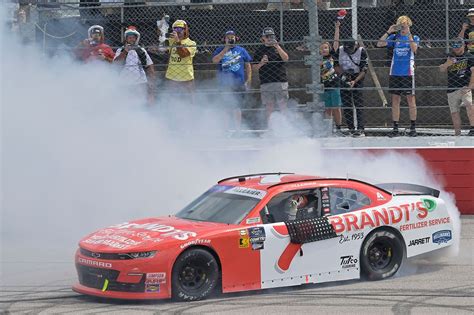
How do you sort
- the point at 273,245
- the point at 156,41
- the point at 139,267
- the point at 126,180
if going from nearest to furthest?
1. the point at 139,267
2. the point at 273,245
3. the point at 126,180
4. the point at 156,41

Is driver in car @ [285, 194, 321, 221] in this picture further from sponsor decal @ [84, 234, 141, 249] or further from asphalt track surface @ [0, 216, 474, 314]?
sponsor decal @ [84, 234, 141, 249]

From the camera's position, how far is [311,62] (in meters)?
13.5

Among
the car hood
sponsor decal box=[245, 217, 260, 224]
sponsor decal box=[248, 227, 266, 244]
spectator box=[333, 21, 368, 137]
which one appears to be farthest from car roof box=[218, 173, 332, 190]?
spectator box=[333, 21, 368, 137]

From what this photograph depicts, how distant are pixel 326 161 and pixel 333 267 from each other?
13.7 feet

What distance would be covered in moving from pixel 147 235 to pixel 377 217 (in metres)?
2.48

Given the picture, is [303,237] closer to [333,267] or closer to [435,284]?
Result: [333,267]

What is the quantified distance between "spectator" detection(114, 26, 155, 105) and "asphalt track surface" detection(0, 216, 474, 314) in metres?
4.27

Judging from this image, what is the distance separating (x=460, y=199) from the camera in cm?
1360

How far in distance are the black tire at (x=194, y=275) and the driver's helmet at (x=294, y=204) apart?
1089 millimetres

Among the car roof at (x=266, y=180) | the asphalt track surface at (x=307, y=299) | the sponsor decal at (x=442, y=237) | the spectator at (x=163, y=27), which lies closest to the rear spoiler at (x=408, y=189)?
the sponsor decal at (x=442, y=237)

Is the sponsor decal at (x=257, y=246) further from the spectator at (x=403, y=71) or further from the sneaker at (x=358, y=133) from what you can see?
the spectator at (x=403, y=71)

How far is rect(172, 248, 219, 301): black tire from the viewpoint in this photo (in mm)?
8609

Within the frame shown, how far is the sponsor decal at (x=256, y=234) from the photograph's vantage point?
29.7 feet

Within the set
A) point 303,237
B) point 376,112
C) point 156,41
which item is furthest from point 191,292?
point 156,41
